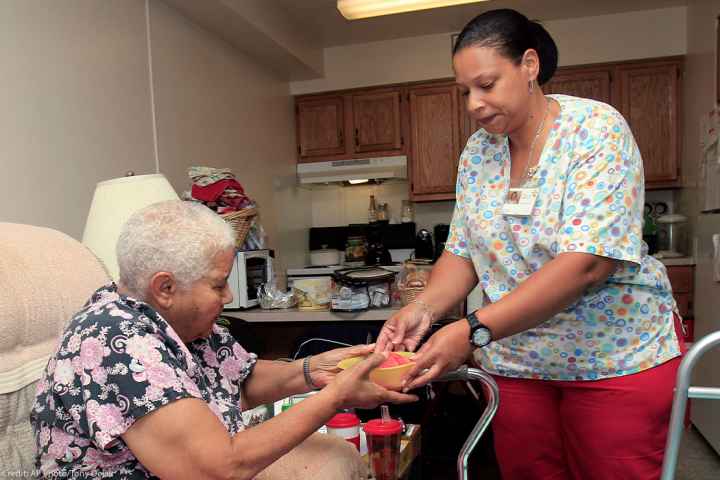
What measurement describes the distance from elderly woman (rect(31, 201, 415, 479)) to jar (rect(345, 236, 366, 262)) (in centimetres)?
361

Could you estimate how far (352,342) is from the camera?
286 cm

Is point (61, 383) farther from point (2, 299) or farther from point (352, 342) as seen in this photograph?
point (352, 342)

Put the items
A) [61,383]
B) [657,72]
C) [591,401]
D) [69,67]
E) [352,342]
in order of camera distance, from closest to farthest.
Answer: [61,383], [591,401], [69,67], [352,342], [657,72]

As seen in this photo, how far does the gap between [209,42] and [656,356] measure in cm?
314

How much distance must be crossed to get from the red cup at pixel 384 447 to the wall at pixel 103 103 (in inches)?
58.4

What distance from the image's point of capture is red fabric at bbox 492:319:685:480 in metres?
1.18

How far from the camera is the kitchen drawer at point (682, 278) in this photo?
3.81 metres

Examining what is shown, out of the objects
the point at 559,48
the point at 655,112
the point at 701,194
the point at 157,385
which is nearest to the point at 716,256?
A: the point at 701,194

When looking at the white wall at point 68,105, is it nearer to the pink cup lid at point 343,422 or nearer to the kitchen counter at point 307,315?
the kitchen counter at point 307,315

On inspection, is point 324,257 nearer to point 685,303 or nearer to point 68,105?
point 685,303

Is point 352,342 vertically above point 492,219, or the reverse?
point 492,219

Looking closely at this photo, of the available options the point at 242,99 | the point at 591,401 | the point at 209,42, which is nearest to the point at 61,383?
the point at 591,401

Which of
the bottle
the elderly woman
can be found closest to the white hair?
the elderly woman

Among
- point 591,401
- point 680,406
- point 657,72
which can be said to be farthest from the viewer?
point 657,72
